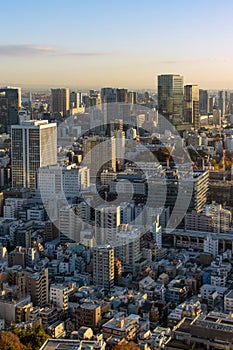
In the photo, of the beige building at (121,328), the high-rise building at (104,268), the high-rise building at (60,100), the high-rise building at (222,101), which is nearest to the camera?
the beige building at (121,328)

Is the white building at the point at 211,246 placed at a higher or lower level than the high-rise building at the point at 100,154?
lower

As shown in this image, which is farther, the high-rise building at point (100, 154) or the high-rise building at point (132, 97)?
the high-rise building at point (132, 97)

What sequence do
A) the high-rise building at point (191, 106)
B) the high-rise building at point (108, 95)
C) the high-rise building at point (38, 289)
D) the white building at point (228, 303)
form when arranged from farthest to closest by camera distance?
the high-rise building at point (108, 95) → the high-rise building at point (191, 106) → the high-rise building at point (38, 289) → the white building at point (228, 303)

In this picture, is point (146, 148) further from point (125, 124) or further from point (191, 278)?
point (191, 278)

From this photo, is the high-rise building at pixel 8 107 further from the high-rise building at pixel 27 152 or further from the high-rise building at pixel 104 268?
the high-rise building at pixel 104 268

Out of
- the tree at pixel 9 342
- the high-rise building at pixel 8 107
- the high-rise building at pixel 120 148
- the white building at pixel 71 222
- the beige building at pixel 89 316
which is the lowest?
the beige building at pixel 89 316

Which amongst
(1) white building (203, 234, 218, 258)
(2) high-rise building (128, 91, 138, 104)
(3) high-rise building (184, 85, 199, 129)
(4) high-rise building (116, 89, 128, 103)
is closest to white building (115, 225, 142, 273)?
(1) white building (203, 234, 218, 258)

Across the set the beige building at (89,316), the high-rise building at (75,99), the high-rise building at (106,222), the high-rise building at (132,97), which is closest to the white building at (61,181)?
the high-rise building at (106,222)

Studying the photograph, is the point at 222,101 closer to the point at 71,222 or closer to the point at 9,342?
the point at 71,222
